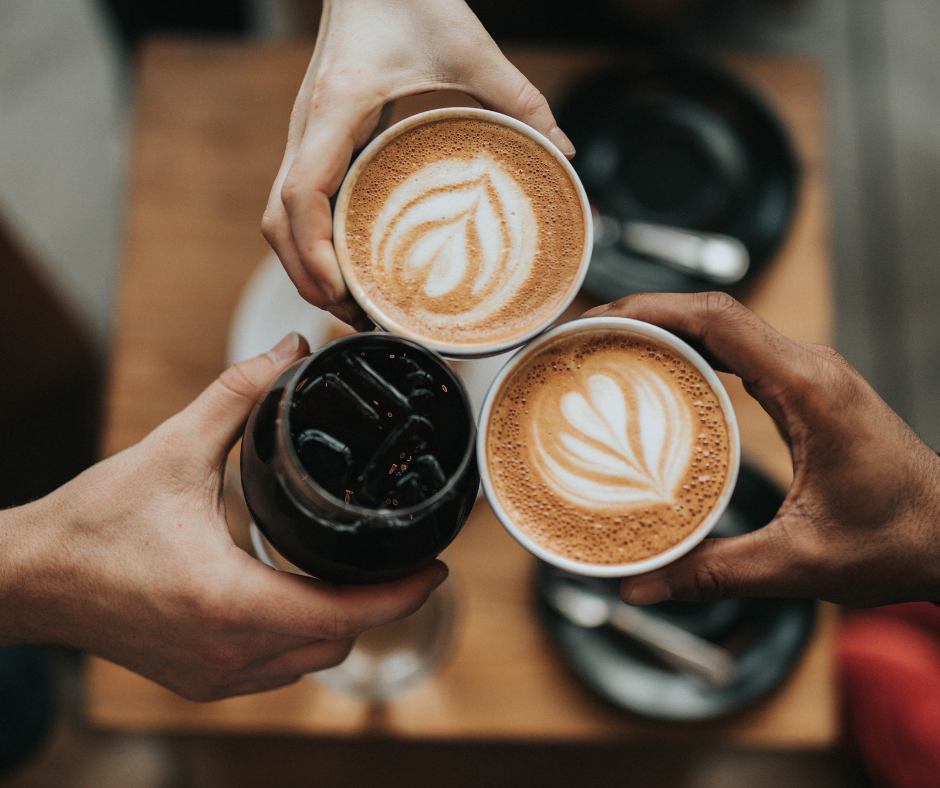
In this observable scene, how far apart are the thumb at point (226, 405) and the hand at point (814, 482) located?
10.3 inches

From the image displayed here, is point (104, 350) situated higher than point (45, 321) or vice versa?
point (45, 321)

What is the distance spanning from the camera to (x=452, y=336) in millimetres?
578

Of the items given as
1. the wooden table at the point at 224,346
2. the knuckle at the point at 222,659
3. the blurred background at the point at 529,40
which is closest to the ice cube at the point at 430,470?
the knuckle at the point at 222,659

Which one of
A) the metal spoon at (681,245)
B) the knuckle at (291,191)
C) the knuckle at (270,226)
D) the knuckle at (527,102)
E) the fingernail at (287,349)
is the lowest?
the metal spoon at (681,245)

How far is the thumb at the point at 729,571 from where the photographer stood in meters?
0.56

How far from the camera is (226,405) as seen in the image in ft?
1.84

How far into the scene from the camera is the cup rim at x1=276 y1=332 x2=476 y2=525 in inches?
17.9

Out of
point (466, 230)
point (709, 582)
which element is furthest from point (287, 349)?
point (709, 582)

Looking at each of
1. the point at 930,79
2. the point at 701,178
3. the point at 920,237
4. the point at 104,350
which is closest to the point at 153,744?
the point at 104,350

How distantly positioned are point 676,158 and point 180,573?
0.81m

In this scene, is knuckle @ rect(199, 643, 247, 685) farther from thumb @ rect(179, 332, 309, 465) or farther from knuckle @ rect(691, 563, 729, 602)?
knuckle @ rect(691, 563, 729, 602)

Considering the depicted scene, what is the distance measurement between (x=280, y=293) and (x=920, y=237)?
5.01 feet

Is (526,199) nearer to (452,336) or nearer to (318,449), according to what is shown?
(452,336)

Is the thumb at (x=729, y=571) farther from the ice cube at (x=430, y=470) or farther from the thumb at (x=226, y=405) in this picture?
the thumb at (x=226, y=405)
